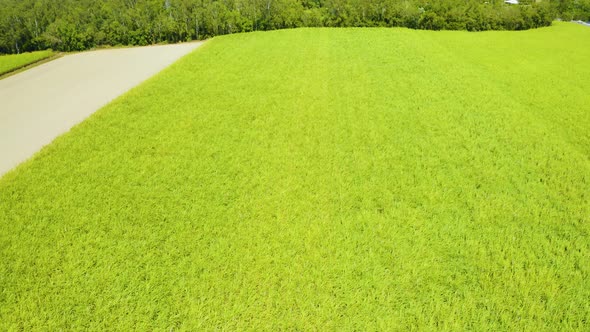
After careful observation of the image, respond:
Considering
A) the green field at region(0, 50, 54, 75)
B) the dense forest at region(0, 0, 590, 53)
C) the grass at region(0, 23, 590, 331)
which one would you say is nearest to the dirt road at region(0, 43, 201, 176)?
the green field at region(0, 50, 54, 75)

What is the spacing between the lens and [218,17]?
3544cm

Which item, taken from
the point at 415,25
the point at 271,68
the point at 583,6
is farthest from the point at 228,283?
the point at 583,6

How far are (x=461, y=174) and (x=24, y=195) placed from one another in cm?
936

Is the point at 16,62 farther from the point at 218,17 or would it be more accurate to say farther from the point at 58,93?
the point at 218,17

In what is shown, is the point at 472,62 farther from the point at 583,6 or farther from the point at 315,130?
the point at 583,6

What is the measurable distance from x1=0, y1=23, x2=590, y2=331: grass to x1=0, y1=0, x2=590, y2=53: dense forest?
22.7 meters

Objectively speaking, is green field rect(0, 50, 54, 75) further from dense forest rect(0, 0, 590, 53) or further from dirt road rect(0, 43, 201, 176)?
dense forest rect(0, 0, 590, 53)

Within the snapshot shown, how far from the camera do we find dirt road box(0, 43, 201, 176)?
33.4 feet

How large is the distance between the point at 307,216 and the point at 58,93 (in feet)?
47.2

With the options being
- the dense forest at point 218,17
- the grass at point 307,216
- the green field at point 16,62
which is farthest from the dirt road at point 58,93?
the dense forest at point 218,17

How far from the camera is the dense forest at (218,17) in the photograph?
30688 mm

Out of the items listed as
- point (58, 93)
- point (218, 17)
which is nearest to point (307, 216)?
point (58, 93)

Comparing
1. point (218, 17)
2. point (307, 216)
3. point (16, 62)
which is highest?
point (218, 17)

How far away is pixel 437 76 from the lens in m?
14.6
